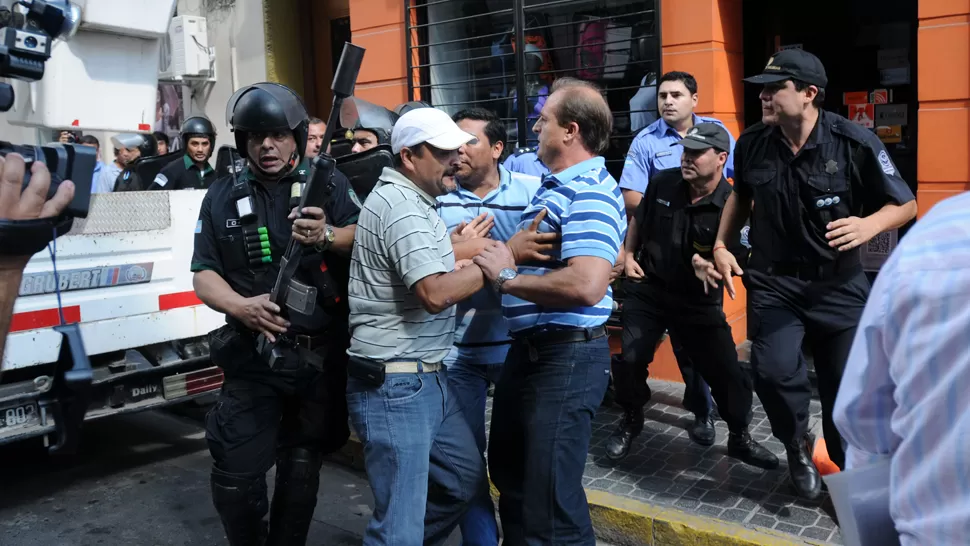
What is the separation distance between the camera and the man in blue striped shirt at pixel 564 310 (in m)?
3.05

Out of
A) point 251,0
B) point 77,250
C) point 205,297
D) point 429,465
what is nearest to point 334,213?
point 205,297

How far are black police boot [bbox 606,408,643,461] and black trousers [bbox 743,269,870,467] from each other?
0.99 m

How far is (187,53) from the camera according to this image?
10.6 meters

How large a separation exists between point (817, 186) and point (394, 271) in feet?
6.58

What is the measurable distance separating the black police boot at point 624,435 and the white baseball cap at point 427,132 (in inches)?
95.7

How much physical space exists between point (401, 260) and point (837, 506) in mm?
1925

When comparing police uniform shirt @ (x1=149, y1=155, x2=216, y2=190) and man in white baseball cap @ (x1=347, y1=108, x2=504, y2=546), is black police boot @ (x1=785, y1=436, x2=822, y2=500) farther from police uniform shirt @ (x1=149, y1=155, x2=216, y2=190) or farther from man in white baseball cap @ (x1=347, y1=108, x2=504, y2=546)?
police uniform shirt @ (x1=149, y1=155, x2=216, y2=190)

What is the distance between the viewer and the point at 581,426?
3.20 metres

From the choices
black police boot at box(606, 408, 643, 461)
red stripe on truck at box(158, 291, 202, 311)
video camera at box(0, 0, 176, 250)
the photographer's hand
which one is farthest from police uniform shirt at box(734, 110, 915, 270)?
red stripe on truck at box(158, 291, 202, 311)

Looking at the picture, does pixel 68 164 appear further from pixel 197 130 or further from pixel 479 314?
pixel 197 130

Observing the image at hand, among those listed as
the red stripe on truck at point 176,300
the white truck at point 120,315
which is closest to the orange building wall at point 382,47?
the white truck at point 120,315

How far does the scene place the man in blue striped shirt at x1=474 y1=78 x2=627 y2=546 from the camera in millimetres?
3053

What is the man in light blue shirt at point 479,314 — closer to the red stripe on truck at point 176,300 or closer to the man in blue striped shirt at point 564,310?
the man in blue striped shirt at point 564,310

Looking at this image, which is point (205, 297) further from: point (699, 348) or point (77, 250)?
point (699, 348)
